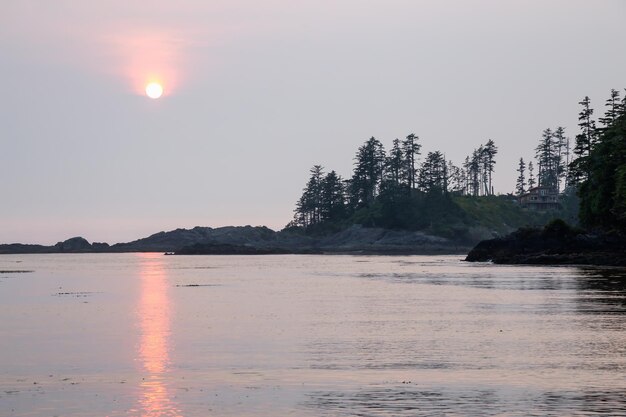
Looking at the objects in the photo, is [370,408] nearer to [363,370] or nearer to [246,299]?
[363,370]

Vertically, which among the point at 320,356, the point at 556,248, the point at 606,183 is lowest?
the point at 320,356

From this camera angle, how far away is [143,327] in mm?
47094

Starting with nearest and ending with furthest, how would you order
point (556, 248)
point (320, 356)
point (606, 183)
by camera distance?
1. point (320, 356)
2. point (556, 248)
3. point (606, 183)

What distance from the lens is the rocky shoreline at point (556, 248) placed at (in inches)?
4696

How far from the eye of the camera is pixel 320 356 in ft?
112

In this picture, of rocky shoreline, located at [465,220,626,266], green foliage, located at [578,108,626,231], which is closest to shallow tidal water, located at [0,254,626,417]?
rocky shoreline, located at [465,220,626,266]

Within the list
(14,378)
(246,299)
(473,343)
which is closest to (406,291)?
(246,299)

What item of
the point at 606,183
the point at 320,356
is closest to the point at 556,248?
the point at 606,183

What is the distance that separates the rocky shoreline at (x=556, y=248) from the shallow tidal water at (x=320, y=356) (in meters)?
53.5

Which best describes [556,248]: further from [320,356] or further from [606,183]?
[320,356]

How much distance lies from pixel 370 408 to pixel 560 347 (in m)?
14.5

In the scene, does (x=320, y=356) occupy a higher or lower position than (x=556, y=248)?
lower

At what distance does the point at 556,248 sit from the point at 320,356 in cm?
10276

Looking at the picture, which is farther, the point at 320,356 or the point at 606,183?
the point at 606,183
